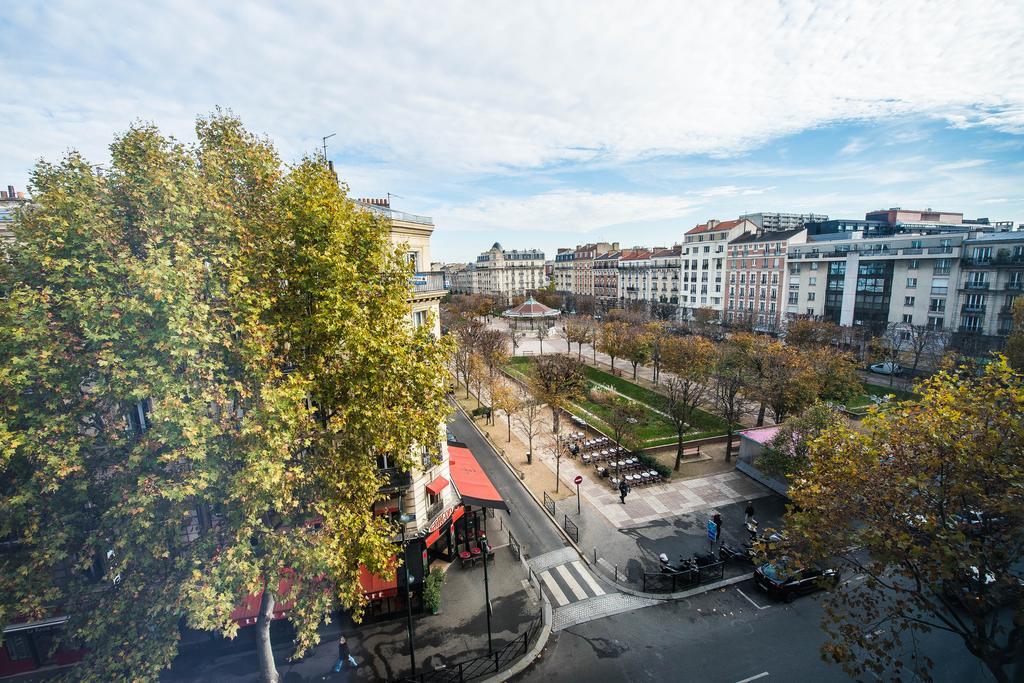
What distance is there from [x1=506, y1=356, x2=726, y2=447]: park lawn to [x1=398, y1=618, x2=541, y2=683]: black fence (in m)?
17.4

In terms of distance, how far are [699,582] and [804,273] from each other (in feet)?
200

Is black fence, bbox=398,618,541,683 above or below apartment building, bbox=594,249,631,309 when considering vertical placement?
below

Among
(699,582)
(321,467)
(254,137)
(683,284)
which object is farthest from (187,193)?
(683,284)

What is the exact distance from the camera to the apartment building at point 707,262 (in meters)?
75.7

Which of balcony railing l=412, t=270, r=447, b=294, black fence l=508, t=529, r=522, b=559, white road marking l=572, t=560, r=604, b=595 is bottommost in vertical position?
white road marking l=572, t=560, r=604, b=595

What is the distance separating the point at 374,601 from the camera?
50.9 ft

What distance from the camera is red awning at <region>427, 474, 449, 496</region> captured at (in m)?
17.5

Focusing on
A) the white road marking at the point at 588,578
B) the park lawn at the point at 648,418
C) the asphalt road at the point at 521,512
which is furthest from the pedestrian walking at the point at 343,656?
the park lawn at the point at 648,418

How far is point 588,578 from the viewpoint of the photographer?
1756cm

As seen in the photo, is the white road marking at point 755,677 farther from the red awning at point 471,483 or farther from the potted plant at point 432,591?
the potted plant at point 432,591

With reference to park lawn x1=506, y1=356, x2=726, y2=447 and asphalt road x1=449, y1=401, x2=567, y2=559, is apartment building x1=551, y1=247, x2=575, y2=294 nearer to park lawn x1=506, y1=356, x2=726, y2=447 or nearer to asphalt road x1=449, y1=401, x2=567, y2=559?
park lawn x1=506, y1=356, x2=726, y2=447

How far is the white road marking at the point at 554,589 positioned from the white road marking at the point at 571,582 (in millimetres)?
440

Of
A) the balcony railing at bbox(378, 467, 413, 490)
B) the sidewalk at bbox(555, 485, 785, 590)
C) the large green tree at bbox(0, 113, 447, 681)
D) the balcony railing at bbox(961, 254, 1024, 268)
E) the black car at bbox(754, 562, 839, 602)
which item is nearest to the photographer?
the large green tree at bbox(0, 113, 447, 681)

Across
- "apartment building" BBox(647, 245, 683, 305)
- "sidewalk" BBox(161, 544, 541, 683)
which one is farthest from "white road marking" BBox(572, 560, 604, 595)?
"apartment building" BBox(647, 245, 683, 305)
